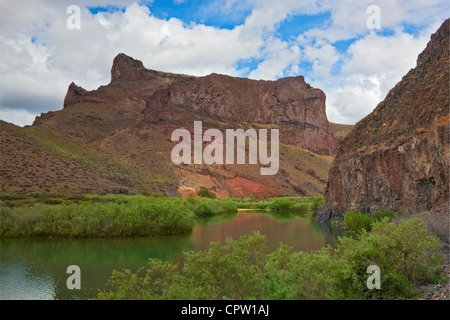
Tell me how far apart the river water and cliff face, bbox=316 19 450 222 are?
568 centimetres

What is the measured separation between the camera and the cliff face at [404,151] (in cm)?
2125

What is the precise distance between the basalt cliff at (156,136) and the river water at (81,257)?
77.0ft

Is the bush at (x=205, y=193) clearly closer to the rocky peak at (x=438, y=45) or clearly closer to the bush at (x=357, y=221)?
the bush at (x=357, y=221)

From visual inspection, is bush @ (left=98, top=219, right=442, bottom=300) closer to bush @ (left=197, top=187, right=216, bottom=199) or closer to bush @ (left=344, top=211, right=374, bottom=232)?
bush @ (left=344, top=211, right=374, bottom=232)

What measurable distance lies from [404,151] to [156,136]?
70983mm

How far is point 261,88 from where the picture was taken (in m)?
125

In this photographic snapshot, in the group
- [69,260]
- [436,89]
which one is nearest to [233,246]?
[69,260]

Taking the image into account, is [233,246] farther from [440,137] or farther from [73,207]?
[73,207]

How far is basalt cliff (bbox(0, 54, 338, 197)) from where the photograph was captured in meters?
52.8

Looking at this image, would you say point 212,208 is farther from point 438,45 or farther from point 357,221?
point 438,45

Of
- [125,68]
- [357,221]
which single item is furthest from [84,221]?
[125,68]

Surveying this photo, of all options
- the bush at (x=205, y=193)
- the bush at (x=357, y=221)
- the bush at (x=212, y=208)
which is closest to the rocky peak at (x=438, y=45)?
the bush at (x=357, y=221)

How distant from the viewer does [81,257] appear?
18.8 metres

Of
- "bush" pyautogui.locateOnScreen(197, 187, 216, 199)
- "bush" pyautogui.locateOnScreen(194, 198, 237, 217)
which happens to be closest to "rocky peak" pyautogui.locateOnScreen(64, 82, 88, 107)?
"bush" pyautogui.locateOnScreen(197, 187, 216, 199)
